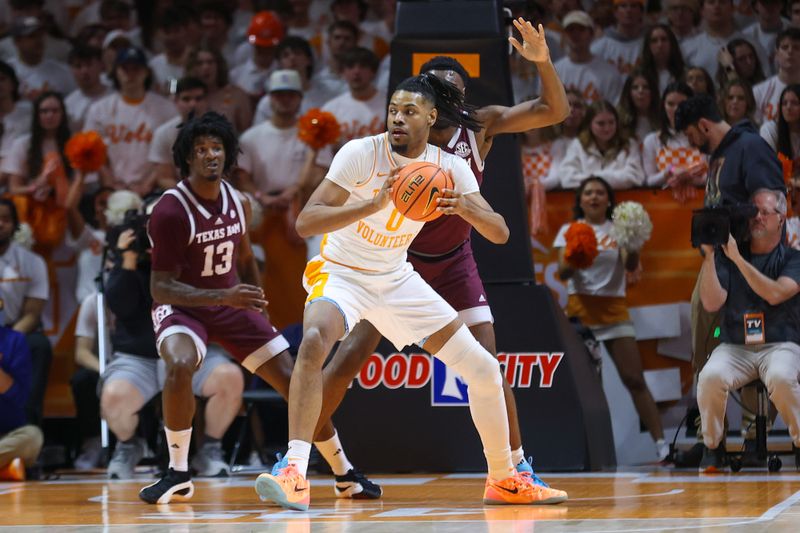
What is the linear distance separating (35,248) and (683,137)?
5.56 meters

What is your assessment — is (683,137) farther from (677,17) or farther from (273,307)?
(273,307)

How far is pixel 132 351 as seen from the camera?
9.28 m

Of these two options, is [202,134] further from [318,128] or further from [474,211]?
[318,128]

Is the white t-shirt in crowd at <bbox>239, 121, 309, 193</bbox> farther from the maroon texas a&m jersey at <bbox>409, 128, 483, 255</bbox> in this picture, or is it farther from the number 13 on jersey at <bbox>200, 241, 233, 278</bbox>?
the maroon texas a&m jersey at <bbox>409, 128, 483, 255</bbox>

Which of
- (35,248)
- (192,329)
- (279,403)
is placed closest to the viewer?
(192,329)

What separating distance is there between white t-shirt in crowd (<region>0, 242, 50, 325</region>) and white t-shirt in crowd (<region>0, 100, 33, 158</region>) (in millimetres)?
1751

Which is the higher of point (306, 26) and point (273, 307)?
point (306, 26)

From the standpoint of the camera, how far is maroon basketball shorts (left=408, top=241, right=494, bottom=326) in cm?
694

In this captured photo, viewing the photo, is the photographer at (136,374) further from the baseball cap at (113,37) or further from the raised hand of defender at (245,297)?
the baseball cap at (113,37)

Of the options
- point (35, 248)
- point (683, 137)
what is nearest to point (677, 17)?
point (683, 137)

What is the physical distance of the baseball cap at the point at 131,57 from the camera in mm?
11570

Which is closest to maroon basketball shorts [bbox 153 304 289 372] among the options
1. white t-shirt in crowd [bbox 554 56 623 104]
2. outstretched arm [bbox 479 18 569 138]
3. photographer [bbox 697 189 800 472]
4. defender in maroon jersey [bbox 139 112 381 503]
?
defender in maroon jersey [bbox 139 112 381 503]

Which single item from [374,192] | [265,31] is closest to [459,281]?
[374,192]

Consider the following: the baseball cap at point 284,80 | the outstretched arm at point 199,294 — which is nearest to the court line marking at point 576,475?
the outstretched arm at point 199,294
